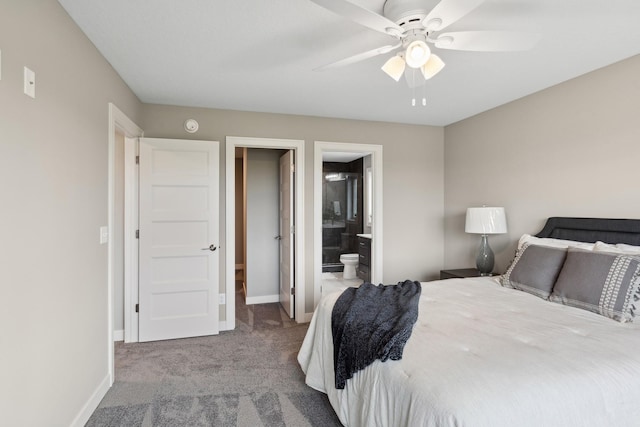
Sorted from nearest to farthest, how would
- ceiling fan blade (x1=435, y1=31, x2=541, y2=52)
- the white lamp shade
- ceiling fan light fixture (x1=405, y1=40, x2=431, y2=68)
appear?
ceiling fan blade (x1=435, y1=31, x2=541, y2=52) < ceiling fan light fixture (x1=405, y1=40, x2=431, y2=68) < the white lamp shade

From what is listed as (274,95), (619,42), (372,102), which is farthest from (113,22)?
(619,42)

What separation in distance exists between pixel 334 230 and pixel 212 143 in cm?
402

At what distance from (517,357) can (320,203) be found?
278 cm

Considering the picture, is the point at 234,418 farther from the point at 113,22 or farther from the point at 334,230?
the point at 334,230

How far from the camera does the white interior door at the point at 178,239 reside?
3.32m

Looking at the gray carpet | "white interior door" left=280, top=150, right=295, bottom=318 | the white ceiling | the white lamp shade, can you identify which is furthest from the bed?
"white interior door" left=280, top=150, right=295, bottom=318

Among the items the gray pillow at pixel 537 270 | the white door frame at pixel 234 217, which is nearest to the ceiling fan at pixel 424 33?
the gray pillow at pixel 537 270

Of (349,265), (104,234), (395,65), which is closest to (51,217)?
(104,234)

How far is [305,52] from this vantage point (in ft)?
7.68

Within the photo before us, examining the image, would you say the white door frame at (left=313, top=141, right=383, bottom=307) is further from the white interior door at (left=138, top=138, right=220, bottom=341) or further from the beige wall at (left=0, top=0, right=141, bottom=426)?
the beige wall at (left=0, top=0, right=141, bottom=426)

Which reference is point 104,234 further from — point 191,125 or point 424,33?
point 424,33

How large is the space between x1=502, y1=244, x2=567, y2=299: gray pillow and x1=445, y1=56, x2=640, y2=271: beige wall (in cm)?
54

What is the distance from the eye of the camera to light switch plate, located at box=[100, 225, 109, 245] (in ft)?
7.75

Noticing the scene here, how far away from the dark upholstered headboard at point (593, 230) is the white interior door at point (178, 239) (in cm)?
315
